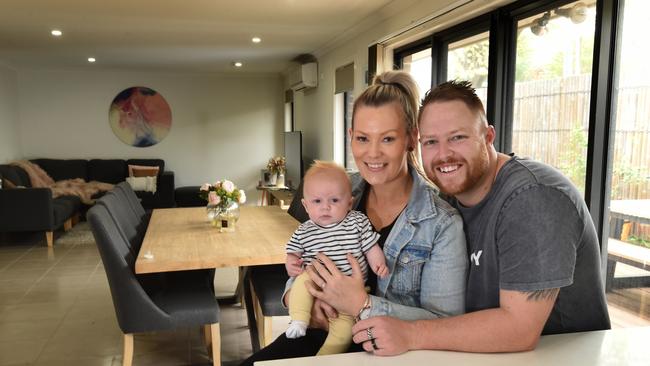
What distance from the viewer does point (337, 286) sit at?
4.17ft

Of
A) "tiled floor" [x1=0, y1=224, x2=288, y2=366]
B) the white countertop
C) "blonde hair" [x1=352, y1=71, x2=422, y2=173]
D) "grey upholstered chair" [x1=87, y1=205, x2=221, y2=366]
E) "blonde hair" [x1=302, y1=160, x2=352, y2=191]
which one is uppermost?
"blonde hair" [x1=352, y1=71, x2=422, y2=173]

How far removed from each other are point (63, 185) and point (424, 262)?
24.0 ft

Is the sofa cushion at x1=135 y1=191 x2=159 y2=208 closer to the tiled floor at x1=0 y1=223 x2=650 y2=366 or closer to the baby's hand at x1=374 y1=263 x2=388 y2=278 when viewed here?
the tiled floor at x1=0 y1=223 x2=650 y2=366

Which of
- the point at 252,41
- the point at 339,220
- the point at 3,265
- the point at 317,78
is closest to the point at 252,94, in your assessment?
the point at 317,78

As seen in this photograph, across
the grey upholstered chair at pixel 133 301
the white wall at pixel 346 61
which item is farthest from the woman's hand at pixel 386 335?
the white wall at pixel 346 61

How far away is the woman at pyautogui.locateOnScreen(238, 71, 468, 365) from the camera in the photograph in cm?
122

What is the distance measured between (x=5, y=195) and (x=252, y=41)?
11.0 ft

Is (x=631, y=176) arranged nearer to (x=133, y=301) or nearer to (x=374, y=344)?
(x=374, y=344)

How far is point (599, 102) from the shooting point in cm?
226

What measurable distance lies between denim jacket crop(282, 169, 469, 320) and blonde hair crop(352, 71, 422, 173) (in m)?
0.19

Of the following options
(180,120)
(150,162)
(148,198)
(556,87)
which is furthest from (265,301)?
(180,120)

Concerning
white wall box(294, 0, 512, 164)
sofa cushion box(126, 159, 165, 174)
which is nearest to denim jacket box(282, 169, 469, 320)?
white wall box(294, 0, 512, 164)

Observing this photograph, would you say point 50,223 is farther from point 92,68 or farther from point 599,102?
point 599,102

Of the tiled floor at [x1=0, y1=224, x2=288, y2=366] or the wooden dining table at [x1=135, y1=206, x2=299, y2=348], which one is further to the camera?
the tiled floor at [x1=0, y1=224, x2=288, y2=366]
